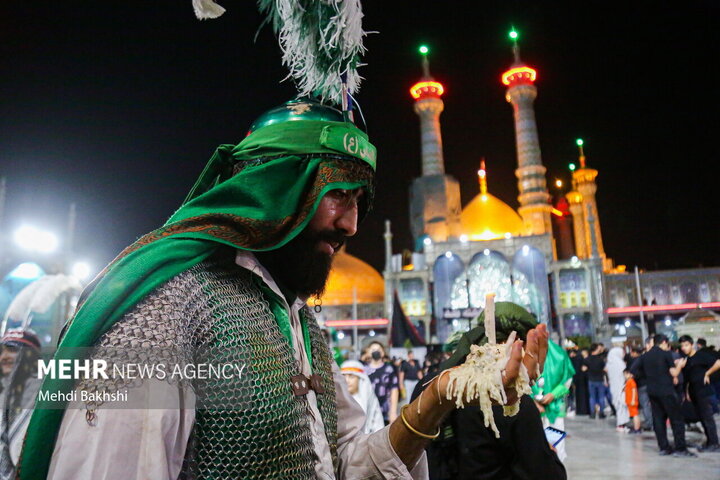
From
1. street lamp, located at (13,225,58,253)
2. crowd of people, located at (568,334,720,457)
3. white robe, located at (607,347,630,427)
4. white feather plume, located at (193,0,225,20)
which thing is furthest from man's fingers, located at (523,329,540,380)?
street lamp, located at (13,225,58,253)

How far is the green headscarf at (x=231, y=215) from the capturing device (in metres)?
1.14

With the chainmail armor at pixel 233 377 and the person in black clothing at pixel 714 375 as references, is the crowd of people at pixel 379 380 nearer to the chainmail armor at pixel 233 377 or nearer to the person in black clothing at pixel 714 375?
the chainmail armor at pixel 233 377

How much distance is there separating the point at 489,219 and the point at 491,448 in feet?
118

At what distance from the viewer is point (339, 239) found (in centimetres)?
168

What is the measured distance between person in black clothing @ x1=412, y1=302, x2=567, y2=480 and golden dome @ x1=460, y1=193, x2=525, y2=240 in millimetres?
33525

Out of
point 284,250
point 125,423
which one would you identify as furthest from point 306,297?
point 125,423

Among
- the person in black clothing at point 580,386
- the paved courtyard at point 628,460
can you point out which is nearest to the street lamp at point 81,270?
the person in black clothing at point 580,386

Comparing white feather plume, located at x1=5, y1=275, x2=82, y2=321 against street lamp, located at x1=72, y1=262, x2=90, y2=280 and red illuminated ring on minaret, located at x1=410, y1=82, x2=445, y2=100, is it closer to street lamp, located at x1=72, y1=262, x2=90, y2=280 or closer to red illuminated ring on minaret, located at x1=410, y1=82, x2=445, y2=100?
street lamp, located at x1=72, y1=262, x2=90, y2=280

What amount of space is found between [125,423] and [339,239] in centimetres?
81

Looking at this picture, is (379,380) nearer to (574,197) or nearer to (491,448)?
(491,448)

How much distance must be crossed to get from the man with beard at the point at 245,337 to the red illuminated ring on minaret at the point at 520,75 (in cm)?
3715

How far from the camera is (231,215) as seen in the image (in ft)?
4.65

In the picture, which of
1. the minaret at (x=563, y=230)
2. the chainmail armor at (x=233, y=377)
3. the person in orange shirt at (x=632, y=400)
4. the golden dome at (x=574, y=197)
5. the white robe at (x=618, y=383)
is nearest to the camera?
the chainmail armor at (x=233, y=377)

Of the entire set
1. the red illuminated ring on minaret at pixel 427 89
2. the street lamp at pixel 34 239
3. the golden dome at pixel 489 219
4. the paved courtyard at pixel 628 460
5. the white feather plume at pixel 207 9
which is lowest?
the paved courtyard at pixel 628 460
